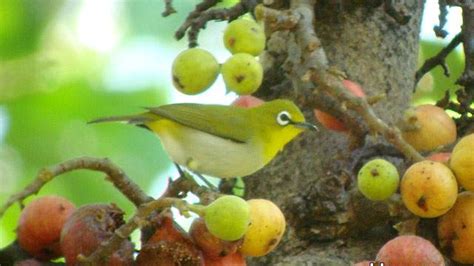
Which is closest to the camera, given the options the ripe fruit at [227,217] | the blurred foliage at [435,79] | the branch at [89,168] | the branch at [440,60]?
the branch at [89,168]

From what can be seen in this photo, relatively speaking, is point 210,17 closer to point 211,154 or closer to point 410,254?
point 211,154

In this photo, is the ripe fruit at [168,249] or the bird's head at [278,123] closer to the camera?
the ripe fruit at [168,249]

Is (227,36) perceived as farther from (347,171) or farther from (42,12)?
(42,12)

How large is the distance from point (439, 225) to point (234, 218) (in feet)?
2.11

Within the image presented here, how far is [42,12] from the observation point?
369 centimetres

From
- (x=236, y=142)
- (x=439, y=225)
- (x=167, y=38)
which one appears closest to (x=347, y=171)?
(x=439, y=225)

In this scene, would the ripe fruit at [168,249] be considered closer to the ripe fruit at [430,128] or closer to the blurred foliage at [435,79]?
the ripe fruit at [430,128]

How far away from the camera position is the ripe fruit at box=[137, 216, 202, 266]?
220 centimetres

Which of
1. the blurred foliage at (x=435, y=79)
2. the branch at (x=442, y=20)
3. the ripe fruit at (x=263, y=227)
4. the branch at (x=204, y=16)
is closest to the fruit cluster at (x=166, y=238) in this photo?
the ripe fruit at (x=263, y=227)

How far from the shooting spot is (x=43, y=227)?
239cm

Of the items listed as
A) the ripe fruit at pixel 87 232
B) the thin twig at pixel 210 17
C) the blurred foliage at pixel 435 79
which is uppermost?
the thin twig at pixel 210 17

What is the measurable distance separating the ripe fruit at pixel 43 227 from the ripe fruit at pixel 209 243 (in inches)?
13.2

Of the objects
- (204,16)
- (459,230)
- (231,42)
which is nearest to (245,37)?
(231,42)

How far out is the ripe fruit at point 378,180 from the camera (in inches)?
95.7
